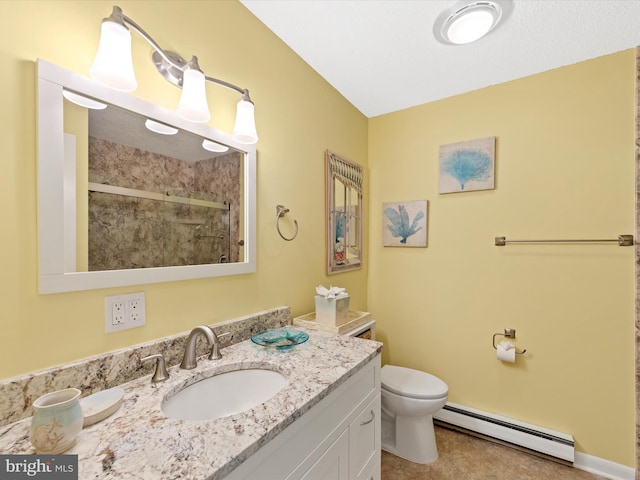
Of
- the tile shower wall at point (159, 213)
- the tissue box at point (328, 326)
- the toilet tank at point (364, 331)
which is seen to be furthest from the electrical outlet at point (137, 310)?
the toilet tank at point (364, 331)

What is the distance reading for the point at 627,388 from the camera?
1.60 metres

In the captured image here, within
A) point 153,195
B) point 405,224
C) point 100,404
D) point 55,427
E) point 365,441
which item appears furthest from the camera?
point 405,224

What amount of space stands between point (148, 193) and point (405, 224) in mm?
1817

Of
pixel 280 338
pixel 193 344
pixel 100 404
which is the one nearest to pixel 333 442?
pixel 280 338

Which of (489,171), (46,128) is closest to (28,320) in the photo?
(46,128)

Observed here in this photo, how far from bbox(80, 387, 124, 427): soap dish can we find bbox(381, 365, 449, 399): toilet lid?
4.76 ft

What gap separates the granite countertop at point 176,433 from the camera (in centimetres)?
58

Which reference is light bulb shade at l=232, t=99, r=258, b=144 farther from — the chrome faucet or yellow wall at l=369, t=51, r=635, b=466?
yellow wall at l=369, t=51, r=635, b=466

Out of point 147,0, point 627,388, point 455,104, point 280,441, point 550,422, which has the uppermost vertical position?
point 455,104

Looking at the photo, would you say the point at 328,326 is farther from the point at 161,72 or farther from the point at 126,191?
the point at 161,72

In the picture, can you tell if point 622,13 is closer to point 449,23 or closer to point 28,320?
point 449,23

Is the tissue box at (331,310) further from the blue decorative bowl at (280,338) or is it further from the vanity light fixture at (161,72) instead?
the vanity light fixture at (161,72)

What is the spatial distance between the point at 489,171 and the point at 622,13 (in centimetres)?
90

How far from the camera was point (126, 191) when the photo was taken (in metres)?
0.96
